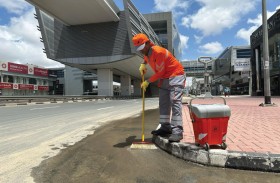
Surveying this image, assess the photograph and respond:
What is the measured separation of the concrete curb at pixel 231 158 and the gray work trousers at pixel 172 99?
625 mm

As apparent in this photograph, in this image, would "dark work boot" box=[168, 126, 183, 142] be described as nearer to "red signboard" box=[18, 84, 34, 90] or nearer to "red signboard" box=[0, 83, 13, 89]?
"red signboard" box=[0, 83, 13, 89]

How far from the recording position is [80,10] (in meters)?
44.2

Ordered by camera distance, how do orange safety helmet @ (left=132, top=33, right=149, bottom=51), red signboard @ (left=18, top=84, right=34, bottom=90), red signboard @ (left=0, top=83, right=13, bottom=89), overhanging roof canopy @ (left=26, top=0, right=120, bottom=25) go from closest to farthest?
orange safety helmet @ (left=132, top=33, right=149, bottom=51) → overhanging roof canopy @ (left=26, top=0, right=120, bottom=25) → red signboard @ (left=0, top=83, right=13, bottom=89) → red signboard @ (left=18, top=84, right=34, bottom=90)

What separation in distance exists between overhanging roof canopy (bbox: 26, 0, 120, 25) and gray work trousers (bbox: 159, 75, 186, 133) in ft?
120

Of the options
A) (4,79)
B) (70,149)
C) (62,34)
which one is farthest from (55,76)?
(70,149)

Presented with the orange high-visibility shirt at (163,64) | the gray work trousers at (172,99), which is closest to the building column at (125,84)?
the gray work trousers at (172,99)

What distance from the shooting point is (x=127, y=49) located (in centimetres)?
5009

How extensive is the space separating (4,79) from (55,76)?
25.6m

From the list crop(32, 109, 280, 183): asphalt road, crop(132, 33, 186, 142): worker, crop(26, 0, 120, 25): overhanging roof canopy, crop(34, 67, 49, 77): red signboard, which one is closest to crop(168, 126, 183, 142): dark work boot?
crop(132, 33, 186, 142): worker

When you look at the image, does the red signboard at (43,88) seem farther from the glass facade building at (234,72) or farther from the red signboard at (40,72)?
the glass facade building at (234,72)

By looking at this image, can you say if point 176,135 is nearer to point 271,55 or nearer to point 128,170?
point 128,170

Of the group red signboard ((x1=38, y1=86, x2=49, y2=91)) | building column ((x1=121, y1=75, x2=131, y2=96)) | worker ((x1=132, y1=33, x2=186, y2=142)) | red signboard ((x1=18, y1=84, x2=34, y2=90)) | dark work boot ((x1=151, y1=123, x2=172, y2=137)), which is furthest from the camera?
red signboard ((x1=38, y1=86, x2=49, y2=91))

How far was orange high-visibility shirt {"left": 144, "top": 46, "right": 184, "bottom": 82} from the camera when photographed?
5043 millimetres

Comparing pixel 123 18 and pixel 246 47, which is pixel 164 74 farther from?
pixel 246 47
